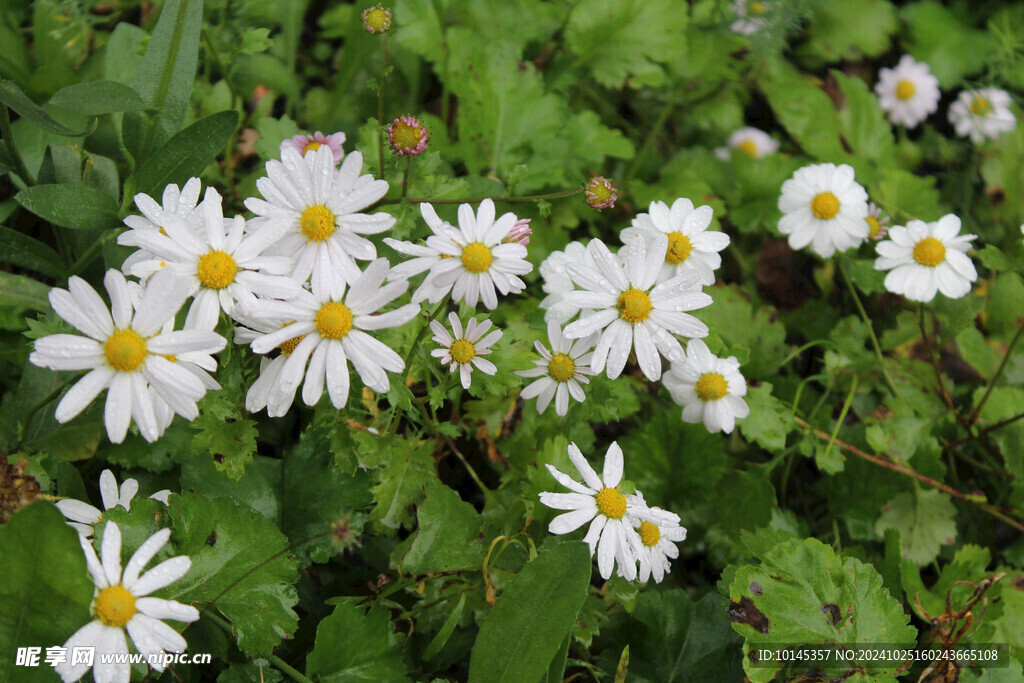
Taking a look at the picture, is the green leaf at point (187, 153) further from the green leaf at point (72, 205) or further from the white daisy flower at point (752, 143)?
the white daisy flower at point (752, 143)

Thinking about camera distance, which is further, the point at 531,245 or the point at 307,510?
the point at 531,245

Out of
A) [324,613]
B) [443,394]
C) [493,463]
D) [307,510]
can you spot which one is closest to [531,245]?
[493,463]

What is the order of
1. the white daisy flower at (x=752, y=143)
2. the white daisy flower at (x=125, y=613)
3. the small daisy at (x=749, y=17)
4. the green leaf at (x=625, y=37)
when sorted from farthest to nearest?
the white daisy flower at (x=752, y=143)
the small daisy at (x=749, y=17)
the green leaf at (x=625, y=37)
the white daisy flower at (x=125, y=613)

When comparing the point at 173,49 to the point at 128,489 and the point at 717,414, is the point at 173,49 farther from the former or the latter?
the point at 717,414

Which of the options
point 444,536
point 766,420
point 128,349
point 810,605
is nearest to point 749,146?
point 766,420

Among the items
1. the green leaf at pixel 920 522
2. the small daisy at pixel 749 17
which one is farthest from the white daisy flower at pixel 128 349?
the small daisy at pixel 749 17

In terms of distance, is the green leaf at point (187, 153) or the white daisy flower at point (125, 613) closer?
the white daisy flower at point (125, 613)
